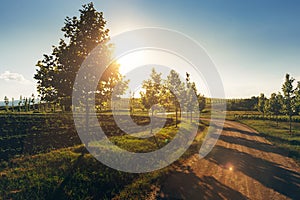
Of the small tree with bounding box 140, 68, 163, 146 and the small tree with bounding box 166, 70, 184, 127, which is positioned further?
the small tree with bounding box 166, 70, 184, 127

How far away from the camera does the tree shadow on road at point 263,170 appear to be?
1137 centimetres

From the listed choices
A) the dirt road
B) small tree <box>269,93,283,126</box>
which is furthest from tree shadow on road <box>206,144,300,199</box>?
small tree <box>269,93,283,126</box>

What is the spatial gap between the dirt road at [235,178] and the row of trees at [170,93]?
12725 mm

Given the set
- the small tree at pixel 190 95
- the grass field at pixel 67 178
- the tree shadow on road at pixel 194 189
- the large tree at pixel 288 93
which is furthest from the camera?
the small tree at pixel 190 95

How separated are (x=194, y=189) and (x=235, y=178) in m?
3.40

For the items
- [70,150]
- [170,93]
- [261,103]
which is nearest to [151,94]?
[170,93]

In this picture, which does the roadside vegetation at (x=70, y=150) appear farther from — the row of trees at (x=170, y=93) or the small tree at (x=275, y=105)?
the small tree at (x=275, y=105)

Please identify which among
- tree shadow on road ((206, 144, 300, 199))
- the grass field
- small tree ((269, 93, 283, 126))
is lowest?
tree shadow on road ((206, 144, 300, 199))

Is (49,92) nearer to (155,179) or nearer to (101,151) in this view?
(101,151)

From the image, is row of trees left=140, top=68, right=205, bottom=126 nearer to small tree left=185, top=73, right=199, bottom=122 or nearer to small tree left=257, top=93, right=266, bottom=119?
small tree left=185, top=73, right=199, bottom=122

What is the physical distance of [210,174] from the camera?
13.3 meters

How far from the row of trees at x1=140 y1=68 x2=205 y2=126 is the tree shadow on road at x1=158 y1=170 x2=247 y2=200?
16986 millimetres

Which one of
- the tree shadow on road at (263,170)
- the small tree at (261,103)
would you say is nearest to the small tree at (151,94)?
the tree shadow on road at (263,170)

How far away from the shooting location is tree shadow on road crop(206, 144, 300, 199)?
1137 cm
